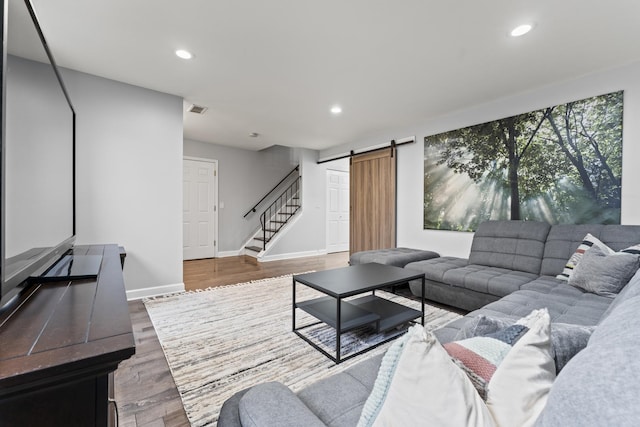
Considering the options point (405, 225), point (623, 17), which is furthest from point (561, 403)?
point (405, 225)

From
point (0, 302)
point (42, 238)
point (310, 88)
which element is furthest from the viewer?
point (310, 88)

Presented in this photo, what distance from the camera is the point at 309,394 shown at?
0.98 m

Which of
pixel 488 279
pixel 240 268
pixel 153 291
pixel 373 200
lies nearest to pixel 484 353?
pixel 488 279

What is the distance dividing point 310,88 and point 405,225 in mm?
2691

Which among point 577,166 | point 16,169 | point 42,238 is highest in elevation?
point 577,166

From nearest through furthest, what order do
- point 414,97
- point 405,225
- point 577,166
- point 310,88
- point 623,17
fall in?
point 623,17, point 577,166, point 310,88, point 414,97, point 405,225

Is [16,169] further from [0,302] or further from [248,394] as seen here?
[248,394]

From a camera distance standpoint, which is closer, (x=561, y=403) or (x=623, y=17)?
(x=561, y=403)

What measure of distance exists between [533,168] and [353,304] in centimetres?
267

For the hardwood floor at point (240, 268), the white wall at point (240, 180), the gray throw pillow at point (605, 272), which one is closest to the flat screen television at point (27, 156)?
the hardwood floor at point (240, 268)

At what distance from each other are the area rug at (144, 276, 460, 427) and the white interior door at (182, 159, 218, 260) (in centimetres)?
280

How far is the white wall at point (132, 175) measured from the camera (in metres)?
3.04

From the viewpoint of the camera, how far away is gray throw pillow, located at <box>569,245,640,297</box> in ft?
6.65

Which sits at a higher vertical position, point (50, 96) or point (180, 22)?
point (180, 22)
